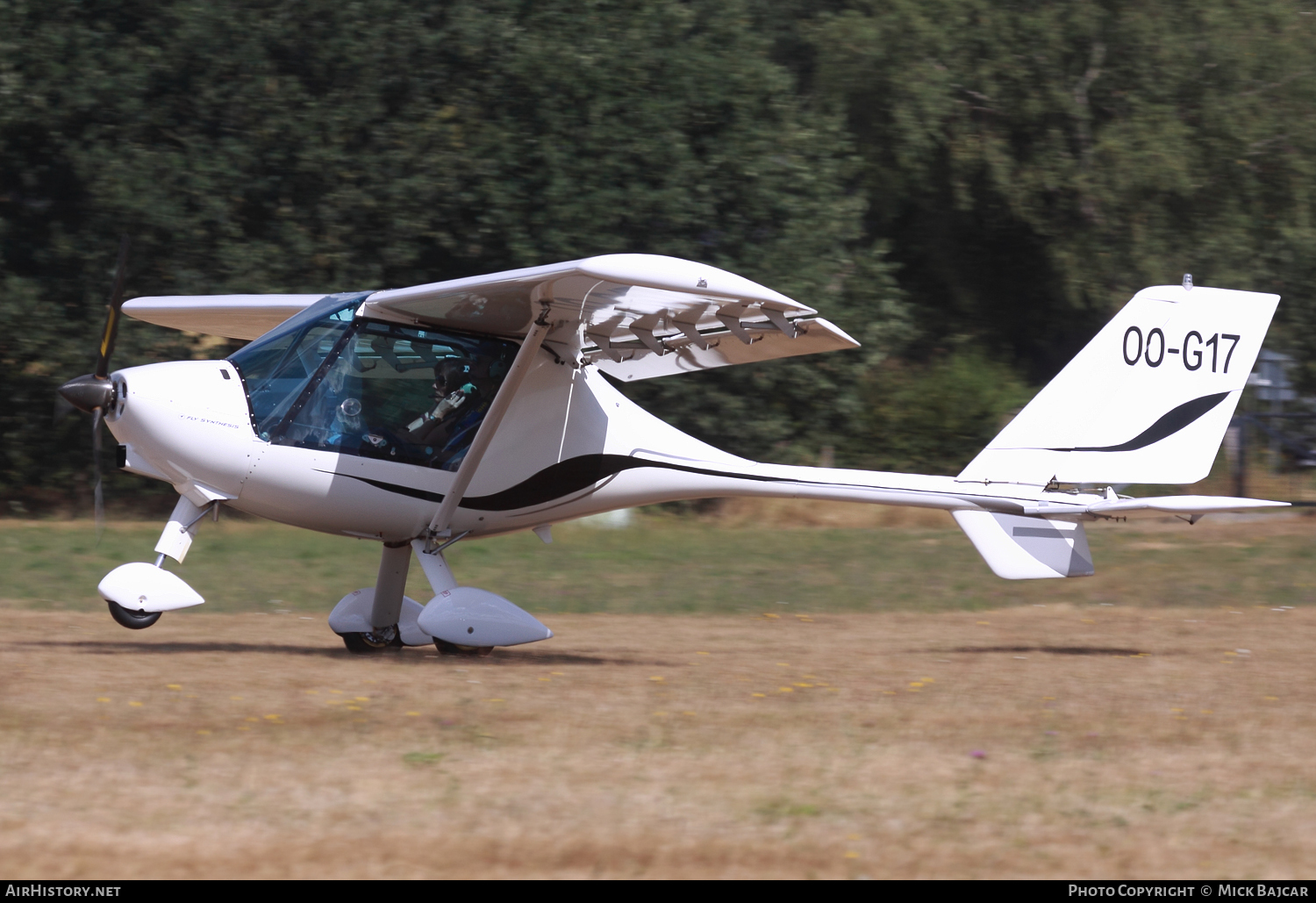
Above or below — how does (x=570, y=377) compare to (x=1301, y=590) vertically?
above

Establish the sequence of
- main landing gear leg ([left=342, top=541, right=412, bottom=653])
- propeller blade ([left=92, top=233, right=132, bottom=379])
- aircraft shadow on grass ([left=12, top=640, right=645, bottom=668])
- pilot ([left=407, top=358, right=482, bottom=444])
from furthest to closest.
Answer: main landing gear leg ([left=342, top=541, right=412, bottom=653]) < aircraft shadow on grass ([left=12, top=640, right=645, bottom=668]) < pilot ([left=407, top=358, right=482, bottom=444]) < propeller blade ([left=92, top=233, right=132, bottom=379])

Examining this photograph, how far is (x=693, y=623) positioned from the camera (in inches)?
492

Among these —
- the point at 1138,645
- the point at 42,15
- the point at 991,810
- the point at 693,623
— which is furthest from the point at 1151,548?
the point at 42,15

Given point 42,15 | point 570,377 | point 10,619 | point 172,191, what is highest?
point 42,15

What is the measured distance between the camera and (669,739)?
6.88m

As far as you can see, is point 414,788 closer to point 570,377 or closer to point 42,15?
point 570,377

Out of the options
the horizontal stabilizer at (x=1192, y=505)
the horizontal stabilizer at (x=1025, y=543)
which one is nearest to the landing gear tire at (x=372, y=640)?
the horizontal stabilizer at (x=1025, y=543)

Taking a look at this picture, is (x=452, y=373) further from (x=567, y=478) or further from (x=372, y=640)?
(x=372, y=640)

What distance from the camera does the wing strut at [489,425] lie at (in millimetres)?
9008

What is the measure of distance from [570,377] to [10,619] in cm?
512

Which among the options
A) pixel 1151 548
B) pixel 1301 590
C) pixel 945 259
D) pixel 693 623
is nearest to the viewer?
pixel 693 623

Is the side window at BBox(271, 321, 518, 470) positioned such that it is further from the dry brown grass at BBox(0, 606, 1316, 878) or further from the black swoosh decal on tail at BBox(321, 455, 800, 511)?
the dry brown grass at BBox(0, 606, 1316, 878)

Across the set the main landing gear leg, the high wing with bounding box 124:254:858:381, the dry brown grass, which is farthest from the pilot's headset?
the dry brown grass

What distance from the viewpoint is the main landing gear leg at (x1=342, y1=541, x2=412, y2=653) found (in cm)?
996
